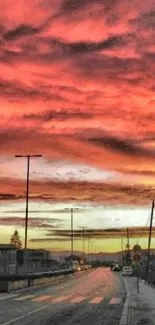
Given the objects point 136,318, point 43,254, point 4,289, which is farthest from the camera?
point 43,254

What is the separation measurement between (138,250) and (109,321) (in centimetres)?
2033

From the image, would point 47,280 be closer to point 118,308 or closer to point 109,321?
point 118,308

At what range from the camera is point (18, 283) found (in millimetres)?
43156

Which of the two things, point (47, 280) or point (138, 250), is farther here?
point (47, 280)

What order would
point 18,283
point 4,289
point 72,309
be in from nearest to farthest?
point 72,309, point 4,289, point 18,283

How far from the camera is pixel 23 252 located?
5231 centimetres

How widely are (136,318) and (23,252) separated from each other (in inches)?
1256

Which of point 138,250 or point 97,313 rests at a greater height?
point 138,250

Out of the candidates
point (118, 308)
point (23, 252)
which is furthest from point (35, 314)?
point (23, 252)

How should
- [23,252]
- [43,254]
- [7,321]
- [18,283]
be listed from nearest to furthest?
[7,321] → [18,283] → [23,252] → [43,254]

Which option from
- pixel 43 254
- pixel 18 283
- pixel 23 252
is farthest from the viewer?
pixel 43 254

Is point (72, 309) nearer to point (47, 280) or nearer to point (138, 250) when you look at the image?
point (138, 250)

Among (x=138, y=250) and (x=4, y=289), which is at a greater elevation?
(x=138, y=250)

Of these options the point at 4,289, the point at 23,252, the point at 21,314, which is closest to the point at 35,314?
the point at 21,314
